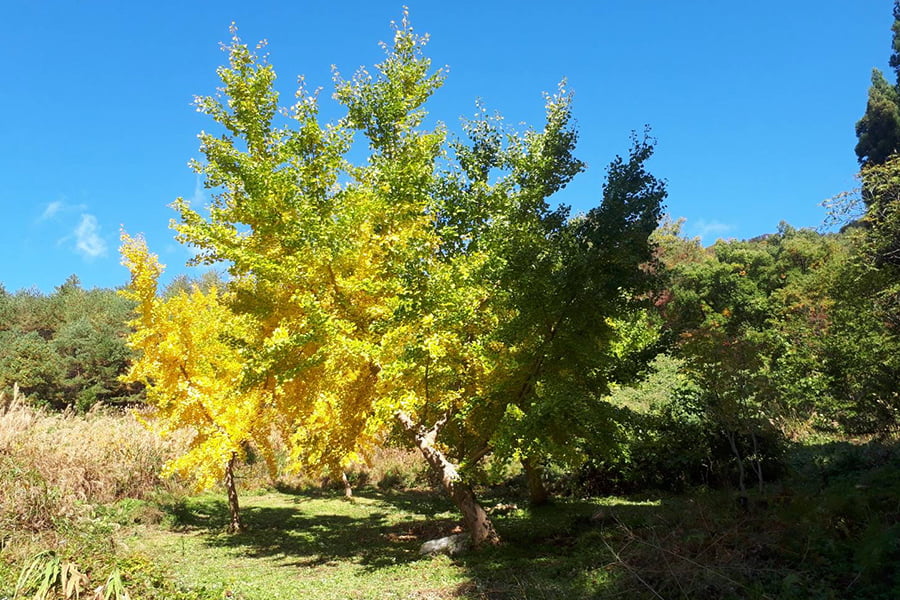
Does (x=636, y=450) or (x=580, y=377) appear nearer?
(x=580, y=377)

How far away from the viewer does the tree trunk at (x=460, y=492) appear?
914 cm

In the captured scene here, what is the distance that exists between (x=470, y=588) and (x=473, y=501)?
266 cm

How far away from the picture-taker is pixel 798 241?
36.8 metres

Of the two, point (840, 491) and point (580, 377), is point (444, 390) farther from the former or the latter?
point (840, 491)

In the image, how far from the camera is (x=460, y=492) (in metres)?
9.32

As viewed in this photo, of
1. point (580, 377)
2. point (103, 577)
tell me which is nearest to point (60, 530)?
point (103, 577)

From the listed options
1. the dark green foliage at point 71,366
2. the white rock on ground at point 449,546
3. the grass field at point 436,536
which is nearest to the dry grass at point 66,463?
the grass field at point 436,536

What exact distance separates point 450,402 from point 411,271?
92.7 inches

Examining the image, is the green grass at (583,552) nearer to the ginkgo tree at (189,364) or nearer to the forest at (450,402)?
the forest at (450,402)

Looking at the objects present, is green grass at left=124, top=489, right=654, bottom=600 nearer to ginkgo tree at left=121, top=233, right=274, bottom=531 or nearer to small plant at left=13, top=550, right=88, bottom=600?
small plant at left=13, top=550, right=88, bottom=600

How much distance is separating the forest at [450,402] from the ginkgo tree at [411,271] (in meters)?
0.05

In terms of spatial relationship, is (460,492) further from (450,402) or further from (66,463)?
(66,463)

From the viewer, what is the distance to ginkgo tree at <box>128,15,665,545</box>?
24.9ft

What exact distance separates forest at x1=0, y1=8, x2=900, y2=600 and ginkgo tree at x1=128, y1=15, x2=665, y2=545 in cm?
5
